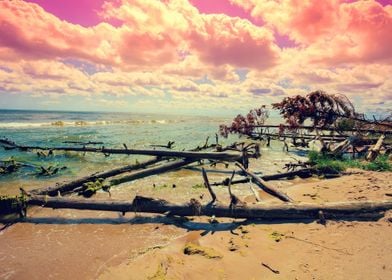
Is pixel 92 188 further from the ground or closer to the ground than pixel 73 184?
closer to the ground

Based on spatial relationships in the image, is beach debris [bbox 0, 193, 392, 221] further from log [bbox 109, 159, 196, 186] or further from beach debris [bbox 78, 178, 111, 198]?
log [bbox 109, 159, 196, 186]

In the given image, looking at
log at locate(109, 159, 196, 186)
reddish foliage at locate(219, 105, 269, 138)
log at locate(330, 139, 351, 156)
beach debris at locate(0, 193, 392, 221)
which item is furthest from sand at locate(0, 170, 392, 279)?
reddish foliage at locate(219, 105, 269, 138)

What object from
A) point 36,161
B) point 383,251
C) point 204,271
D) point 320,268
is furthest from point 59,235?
point 36,161

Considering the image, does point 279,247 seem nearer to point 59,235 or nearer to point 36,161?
A: point 59,235

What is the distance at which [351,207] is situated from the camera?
6180mm

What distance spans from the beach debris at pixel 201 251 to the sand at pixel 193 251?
19 mm

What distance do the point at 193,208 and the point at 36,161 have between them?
13227 millimetres

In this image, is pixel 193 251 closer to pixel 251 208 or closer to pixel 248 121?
pixel 251 208

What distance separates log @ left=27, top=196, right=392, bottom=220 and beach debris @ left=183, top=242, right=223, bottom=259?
4.35 ft

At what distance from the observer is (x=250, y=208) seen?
6.46 meters

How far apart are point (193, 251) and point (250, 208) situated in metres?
1.94

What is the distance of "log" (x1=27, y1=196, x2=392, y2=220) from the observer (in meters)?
6.16

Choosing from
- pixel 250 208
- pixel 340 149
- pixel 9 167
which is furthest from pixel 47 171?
pixel 340 149

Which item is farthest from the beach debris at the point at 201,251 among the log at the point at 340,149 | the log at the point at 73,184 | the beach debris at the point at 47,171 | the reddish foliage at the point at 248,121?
the reddish foliage at the point at 248,121
